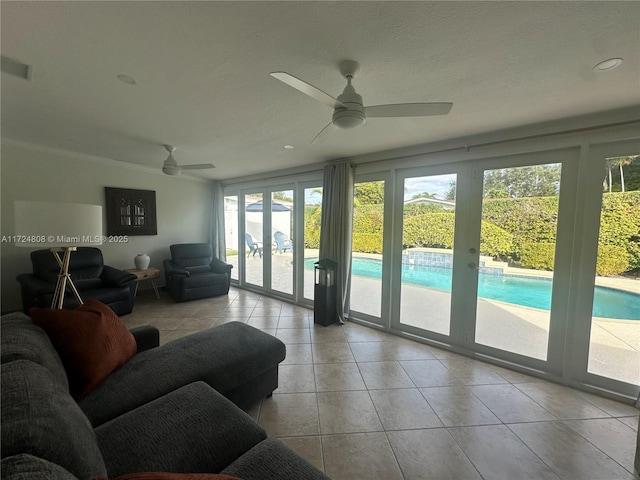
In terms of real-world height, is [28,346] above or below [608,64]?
below

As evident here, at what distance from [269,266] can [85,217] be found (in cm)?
320

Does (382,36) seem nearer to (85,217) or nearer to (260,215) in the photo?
(85,217)

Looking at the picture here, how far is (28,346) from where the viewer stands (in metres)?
1.15

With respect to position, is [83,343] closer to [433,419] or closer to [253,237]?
[433,419]

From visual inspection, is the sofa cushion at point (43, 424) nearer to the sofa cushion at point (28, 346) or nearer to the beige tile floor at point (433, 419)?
the sofa cushion at point (28, 346)

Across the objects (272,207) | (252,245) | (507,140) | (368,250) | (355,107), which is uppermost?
(507,140)

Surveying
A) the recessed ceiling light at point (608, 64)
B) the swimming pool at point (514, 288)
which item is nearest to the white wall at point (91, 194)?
the swimming pool at point (514, 288)

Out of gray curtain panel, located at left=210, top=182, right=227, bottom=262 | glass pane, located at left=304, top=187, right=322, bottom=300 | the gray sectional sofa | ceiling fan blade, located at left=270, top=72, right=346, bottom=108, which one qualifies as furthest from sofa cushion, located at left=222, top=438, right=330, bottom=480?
gray curtain panel, located at left=210, top=182, right=227, bottom=262

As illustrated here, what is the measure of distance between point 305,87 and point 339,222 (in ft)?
7.75

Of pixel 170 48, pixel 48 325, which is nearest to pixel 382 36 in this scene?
pixel 170 48

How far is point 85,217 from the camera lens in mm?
1958

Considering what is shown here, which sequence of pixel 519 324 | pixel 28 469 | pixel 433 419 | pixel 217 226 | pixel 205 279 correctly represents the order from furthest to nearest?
pixel 217 226 < pixel 205 279 < pixel 519 324 < pixel 433 419 < pixel 28 469

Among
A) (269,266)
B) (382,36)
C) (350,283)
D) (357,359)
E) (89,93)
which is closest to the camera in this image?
(382,36)

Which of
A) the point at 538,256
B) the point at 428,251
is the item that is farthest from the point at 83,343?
the point at 538,256
